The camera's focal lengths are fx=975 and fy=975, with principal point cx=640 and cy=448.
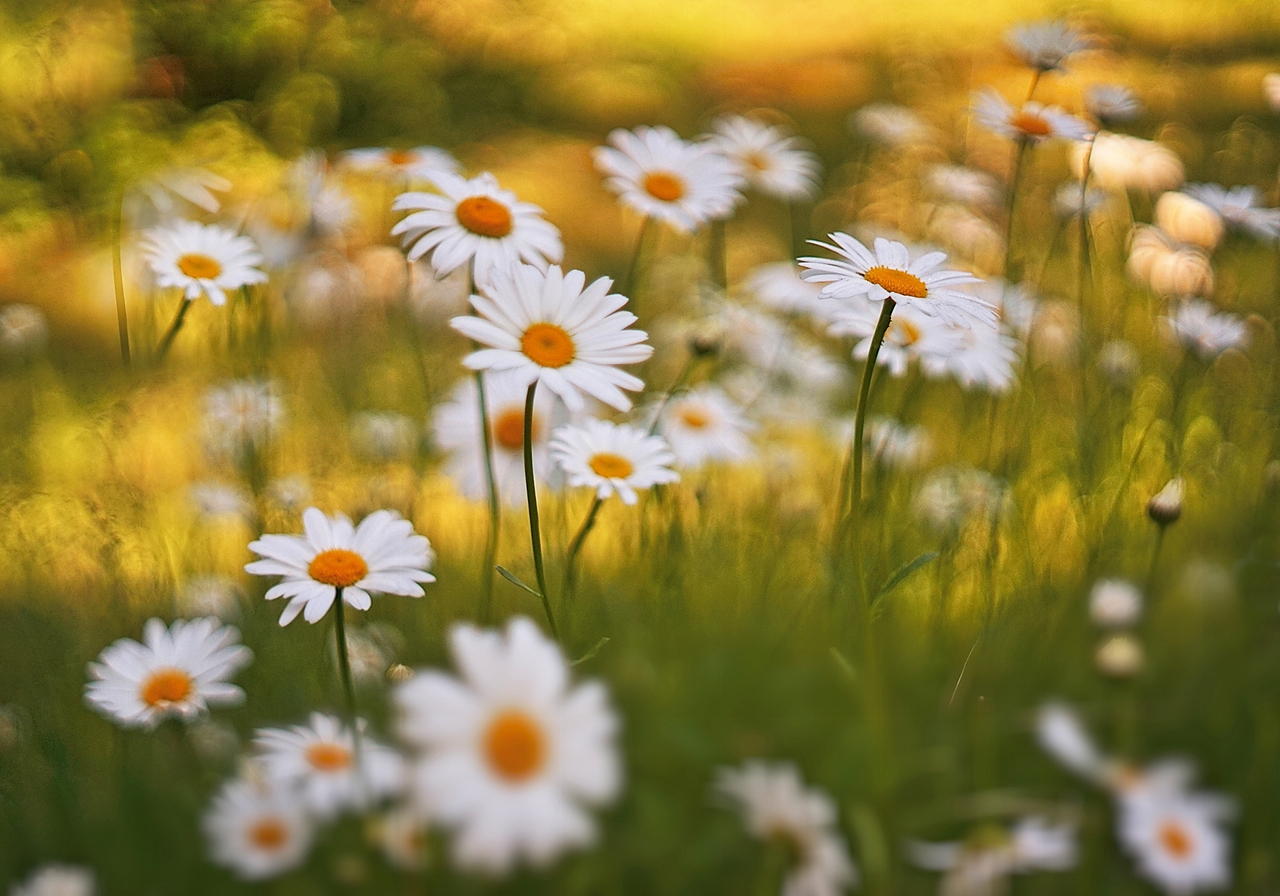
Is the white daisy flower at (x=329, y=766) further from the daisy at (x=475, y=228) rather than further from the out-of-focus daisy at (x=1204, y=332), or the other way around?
the out-of-focus daisy at (x=1204, y=332)

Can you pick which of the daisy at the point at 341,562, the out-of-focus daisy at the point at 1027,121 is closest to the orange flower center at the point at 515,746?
the daisy at the point at 341,562

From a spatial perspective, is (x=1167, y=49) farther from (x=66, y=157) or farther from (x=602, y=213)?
(x=66, y=157)

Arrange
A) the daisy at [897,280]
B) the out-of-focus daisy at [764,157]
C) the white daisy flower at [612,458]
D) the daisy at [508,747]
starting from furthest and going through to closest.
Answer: the out-of-focus daisy at [764,157] → the white daisy flower at [612,458] → the daisy at [897,280] → the daisy at [508,747]

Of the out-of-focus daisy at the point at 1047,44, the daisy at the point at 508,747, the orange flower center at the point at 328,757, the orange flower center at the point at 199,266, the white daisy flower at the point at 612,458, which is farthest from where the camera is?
the out-of-focus daisy at the point at 1047,44

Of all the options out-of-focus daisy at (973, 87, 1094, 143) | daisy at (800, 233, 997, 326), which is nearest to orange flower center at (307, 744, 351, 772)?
daisy at (800, 233, 997, 326)

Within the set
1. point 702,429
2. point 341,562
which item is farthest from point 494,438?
point 341,562

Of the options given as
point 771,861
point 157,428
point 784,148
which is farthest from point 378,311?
point 771,861

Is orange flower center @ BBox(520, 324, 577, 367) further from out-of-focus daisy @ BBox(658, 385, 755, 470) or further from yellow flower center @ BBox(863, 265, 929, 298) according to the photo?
Result: out-of-focus daisy @ BBox(658, 385, 755, 470)
